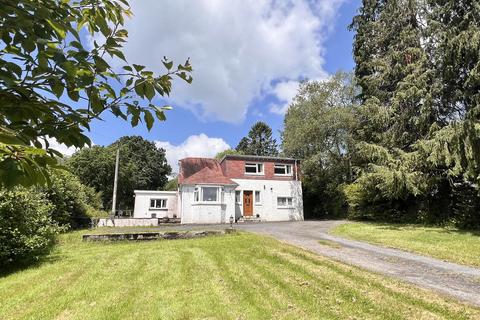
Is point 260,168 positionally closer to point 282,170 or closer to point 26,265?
point 282,170

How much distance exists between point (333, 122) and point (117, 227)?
2104cm

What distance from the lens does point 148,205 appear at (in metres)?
31.2

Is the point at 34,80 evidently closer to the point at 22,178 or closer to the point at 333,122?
the point at 22,178

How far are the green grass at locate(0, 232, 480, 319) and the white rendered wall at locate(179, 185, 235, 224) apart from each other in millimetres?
16475

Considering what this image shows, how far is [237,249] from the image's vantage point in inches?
466

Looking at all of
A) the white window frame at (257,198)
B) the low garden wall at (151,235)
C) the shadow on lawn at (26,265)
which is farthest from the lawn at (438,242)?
the white window frame at (257,198)

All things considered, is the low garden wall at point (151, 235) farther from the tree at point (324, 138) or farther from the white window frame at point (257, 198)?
the tree at point (324, 138)

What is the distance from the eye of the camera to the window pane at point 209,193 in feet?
91.5

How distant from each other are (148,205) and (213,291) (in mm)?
25548

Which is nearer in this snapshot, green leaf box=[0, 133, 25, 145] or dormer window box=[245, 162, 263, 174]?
green leaf box=[0, 133, 25, 145]

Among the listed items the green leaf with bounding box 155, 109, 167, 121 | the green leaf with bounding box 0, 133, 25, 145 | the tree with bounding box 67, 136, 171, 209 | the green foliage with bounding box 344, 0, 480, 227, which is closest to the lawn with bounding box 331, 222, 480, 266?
the green foliage with bounding box 344, 0, 480, 227

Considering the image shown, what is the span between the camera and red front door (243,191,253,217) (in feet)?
99.0

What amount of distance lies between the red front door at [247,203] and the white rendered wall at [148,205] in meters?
6.10

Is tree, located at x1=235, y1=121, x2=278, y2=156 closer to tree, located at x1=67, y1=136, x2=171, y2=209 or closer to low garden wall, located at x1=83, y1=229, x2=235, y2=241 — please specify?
tree, located at x1=67, y1=136, x2=171, y2=209
